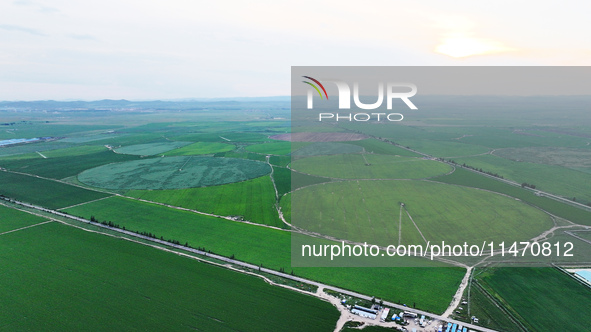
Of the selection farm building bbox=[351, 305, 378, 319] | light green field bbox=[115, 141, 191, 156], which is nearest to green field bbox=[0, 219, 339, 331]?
farm building bbox=[351, 305, 378, 319]

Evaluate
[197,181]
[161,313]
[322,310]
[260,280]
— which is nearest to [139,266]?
[161,313]

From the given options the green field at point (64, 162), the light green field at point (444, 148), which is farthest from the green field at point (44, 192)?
the light green field at point (444, 148)

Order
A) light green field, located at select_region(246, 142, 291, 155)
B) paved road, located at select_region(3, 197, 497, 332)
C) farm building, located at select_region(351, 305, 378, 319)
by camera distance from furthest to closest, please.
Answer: light green field, located at select_region(246, 142, 291, 155) → farm building, located at select_region(351, 305, 378, 319) → paved road, located at select_region(3, 197, 497, 332)

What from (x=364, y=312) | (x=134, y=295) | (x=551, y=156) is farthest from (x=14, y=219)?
(x=551, y=156)

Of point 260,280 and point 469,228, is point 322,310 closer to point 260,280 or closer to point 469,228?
point 260,280

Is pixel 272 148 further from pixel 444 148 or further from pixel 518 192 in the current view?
pixel 518 192

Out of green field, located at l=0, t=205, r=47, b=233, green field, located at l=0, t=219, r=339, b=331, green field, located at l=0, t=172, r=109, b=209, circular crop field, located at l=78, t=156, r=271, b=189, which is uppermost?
circular crop field, located at l=78, t=156, r=271, b=189

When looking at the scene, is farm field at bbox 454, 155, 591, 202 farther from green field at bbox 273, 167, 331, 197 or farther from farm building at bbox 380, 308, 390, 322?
farm building at bbox 380, 308, 390, 322
